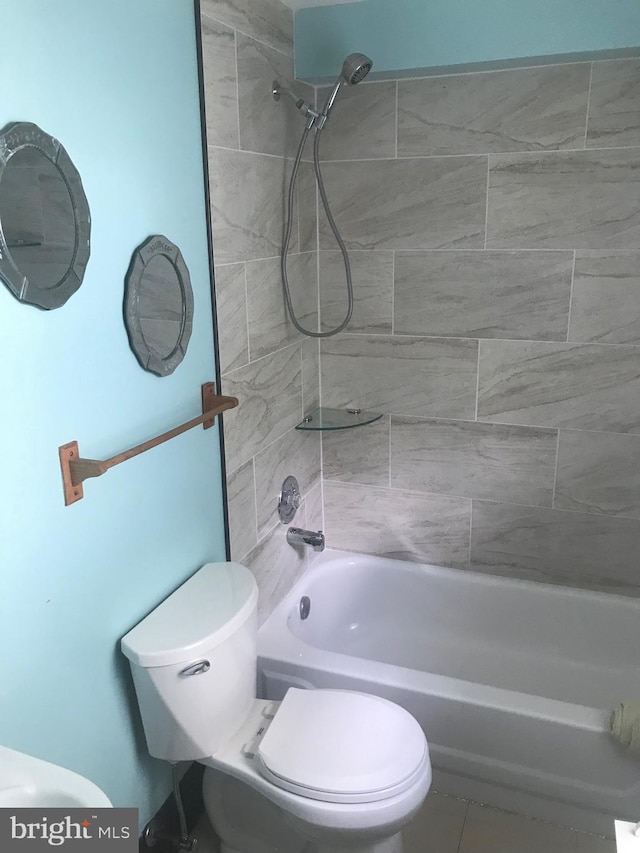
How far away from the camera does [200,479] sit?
5.98ft

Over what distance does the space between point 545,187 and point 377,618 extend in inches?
64.6

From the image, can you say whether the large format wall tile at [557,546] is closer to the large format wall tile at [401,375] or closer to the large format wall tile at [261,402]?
the large format wall tile at [401,375]

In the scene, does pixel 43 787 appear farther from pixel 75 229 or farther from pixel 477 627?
pixel 477 627

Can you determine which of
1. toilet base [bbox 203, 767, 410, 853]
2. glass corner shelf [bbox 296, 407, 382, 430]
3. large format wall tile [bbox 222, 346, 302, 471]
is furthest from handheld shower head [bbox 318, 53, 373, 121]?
toilet base [bbox 203, 767, 410, 853]

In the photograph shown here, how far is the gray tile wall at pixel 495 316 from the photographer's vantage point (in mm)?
2119

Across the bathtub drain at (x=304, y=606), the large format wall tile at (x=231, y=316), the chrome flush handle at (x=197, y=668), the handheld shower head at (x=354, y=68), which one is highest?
the handheld shower head at (x=354, y=68)

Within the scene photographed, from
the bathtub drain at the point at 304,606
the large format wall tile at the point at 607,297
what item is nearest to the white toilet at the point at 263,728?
the bathtub drain at the point at 304,606

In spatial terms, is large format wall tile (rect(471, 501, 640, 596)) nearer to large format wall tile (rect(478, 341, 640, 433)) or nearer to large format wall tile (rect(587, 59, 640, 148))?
large format wall tile (rect(478, 341, 640, 433))

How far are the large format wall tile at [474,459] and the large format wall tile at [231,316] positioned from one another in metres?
0.79

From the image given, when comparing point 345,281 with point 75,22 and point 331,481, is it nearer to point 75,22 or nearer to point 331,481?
point 331,481

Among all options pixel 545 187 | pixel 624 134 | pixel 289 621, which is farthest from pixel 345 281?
pixel 289 621

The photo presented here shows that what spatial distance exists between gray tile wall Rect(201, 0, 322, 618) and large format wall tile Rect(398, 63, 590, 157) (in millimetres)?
374

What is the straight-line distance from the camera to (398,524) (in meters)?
2.65

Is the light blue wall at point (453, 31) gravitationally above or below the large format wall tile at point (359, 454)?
above
